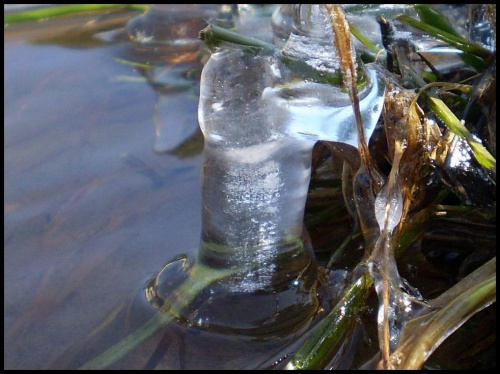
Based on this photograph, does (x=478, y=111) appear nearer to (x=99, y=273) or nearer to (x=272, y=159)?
(x=272, y=159)

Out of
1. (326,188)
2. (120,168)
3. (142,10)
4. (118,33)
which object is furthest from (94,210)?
(142,10)

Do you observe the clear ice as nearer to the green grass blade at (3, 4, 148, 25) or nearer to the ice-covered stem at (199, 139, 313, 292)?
the ice-covered stem at (199, 139, 313, 292)

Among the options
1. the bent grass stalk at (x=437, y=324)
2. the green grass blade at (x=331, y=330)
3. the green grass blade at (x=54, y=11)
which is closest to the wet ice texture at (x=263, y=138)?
the green grass blade at (x=331, y=330)

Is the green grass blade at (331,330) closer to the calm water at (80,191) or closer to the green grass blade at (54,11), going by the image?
the calm water at (80,191)

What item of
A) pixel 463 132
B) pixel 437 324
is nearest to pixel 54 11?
pixel 463 132

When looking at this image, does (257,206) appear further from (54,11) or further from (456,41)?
(54,11)
